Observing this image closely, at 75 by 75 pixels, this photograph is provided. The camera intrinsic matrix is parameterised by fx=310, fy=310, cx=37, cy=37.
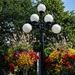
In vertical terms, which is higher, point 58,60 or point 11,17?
point 11,17

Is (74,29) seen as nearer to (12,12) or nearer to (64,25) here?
(64,25)

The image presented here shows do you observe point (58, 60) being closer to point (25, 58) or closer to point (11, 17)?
point (25, 58)

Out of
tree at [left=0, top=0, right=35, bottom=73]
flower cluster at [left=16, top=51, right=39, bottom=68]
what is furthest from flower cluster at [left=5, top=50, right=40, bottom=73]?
tree at [left=0, top=0, right=35, bottom=73]

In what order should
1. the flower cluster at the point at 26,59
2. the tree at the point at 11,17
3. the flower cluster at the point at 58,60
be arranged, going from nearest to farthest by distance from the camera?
the flower cluster at the point at 58,60
the flower cluster at the point at 26,59
the tree at the point at 11,17

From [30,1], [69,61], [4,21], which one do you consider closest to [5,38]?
[4,21]

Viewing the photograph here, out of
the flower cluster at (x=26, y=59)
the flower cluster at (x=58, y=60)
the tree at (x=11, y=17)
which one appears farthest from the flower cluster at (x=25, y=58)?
the tree at (x=11, y=17)

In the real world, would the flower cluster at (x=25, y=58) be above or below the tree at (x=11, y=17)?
below

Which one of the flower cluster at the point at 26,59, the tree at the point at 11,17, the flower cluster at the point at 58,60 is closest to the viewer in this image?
the flower cluster at the point at 58,60

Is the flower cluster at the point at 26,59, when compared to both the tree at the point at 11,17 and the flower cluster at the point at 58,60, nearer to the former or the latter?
the flower cluster at the point at 58,60

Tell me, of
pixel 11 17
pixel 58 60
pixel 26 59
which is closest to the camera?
pixel 58 60

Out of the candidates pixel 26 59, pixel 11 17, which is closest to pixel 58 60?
pixel 26 59

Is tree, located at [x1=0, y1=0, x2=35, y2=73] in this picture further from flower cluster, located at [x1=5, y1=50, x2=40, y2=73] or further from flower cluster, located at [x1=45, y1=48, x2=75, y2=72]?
flower cluster, located at [x1=45, y1=48, x2=75, y2=72]

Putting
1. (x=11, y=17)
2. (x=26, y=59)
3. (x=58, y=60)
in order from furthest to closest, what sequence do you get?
(x=11, y=17), (x=26, y=59), (x=58, y=60)

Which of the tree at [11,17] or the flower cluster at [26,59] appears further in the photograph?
the tree at [11,17]
